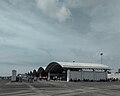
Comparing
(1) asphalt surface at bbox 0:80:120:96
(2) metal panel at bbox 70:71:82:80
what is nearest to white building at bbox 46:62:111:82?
(2) metal panel at bbox 70:71:82:80

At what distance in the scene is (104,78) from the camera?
120500 mm

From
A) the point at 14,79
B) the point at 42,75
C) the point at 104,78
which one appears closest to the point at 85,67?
the point at 104,78

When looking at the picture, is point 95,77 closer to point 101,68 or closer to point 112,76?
point 101,68

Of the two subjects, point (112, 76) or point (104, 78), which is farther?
point (112, 76)

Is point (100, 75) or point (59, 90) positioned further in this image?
point (100, 75)

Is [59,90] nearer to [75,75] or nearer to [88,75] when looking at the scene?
[75,75]

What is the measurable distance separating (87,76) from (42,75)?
261 feet

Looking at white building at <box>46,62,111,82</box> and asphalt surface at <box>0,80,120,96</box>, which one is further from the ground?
white building at <box>46,62,111,82</box>

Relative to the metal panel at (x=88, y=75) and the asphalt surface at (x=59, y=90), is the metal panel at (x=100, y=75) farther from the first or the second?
the asphalt surface at (x=59, y=90)

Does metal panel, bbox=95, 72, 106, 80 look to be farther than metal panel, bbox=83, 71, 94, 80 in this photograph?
Yes

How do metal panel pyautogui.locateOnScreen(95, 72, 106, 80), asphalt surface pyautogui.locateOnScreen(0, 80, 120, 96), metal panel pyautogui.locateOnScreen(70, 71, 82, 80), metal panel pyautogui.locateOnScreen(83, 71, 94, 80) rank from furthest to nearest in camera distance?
1. metal panel pyautogui.locateOnScreen(95, 72, 106, 80)
2. metal panel pyautogui.locateOnScreen(83, 71, 94, 80)
3. metal panel pyautogui.locateOnScreen(70, 71, 82, 80)
4. asphalt surface pyautogui.locateOnScreen(0, 80, 120, 96)

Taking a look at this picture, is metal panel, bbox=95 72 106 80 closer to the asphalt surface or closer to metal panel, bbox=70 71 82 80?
metal panel, bbox=70 71 82 80

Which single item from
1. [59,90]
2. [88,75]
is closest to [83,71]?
[88,75]

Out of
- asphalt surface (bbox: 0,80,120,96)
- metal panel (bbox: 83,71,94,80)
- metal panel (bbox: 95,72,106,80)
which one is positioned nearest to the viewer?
asphalt surface (bbox: 0,80,120,96)
